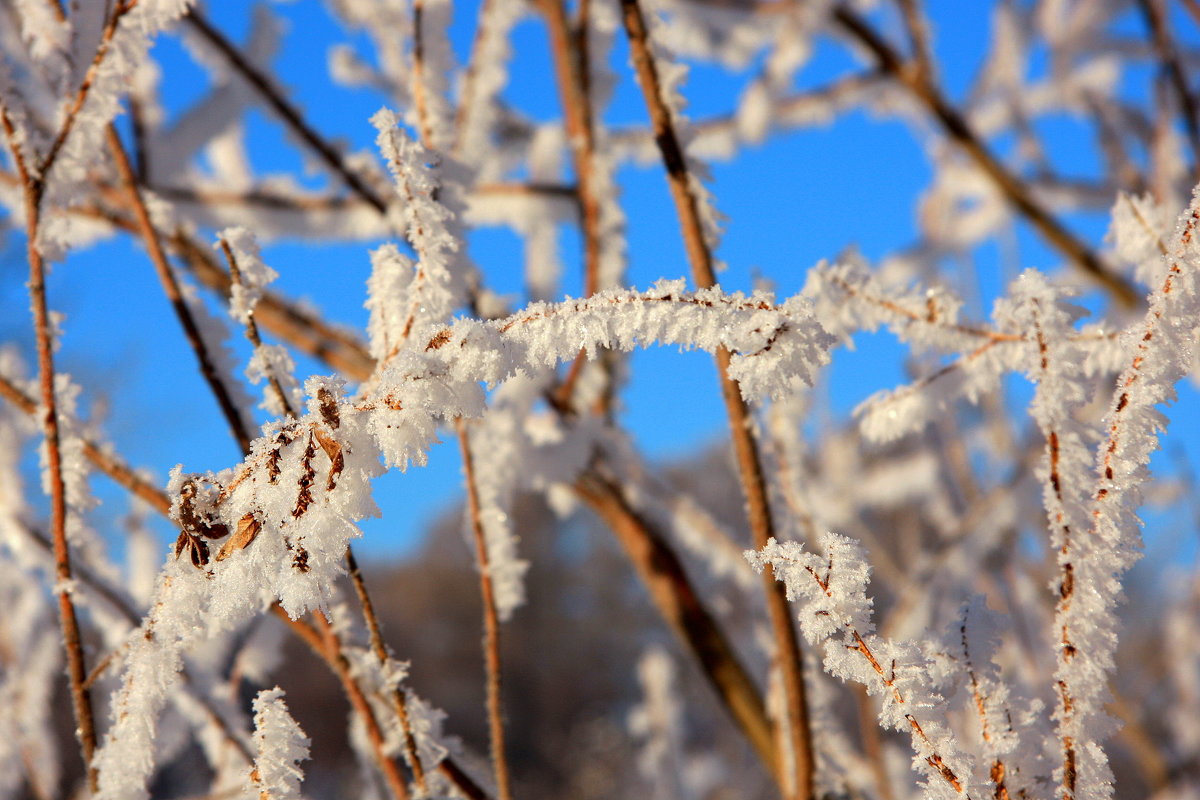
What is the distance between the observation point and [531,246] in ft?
3.69

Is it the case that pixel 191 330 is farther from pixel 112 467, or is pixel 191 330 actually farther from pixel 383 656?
pixel 383 656

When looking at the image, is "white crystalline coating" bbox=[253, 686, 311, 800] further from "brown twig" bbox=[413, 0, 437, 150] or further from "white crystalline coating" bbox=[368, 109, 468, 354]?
"brown twig" bbox=[413, 0, 437, 150]

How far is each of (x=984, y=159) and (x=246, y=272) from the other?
1.33 meters

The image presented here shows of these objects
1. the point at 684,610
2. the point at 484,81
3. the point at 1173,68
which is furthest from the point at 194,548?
the point at 1173,68

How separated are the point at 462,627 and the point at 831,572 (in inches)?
648

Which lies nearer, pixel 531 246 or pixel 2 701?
pixel 2 701

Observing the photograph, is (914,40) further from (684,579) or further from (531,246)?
(684,579)

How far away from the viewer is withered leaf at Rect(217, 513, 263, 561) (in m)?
0.36

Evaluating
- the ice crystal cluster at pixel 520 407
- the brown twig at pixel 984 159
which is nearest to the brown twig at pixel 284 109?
the ice crystal cluster at pixel 520 407

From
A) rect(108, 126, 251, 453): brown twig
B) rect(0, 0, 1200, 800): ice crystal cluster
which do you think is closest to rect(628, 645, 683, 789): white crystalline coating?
rect(0, 0, 1200, 800): ice crystal cluster

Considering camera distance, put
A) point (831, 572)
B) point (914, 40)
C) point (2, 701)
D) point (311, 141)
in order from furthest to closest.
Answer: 1. point (914, 40)
2. point (2, 701)
3. point (311, 141)
4. point (831, 572)

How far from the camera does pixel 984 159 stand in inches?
53.5

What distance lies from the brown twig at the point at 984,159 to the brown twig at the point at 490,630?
3.66 feet

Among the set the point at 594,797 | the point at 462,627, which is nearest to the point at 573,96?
the point at 594,797
